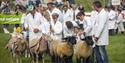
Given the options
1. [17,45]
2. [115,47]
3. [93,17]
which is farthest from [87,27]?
[17,45]

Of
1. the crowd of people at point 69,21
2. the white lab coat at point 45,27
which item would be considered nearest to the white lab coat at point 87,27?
the crowd of people at point 69,21

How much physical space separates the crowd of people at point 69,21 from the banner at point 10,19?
6 cm

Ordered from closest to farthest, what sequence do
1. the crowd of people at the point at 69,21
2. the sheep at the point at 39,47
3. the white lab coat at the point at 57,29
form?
the crowd of people at the point at 69,21 < the white lab coat at the point at 57,29 < the sheep at the point at 39,47

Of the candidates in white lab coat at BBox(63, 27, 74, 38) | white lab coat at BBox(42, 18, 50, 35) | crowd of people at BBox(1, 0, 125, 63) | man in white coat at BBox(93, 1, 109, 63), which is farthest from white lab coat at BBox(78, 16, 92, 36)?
white lab coat at BBox(42, 18, 50, 35)

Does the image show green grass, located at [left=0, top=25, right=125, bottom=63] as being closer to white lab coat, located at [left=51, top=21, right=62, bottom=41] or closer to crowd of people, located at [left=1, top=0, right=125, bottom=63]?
crowd of people, located at [left=1, top=0, right=125, bottom=63]

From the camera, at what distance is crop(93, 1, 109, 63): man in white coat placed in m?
6.58

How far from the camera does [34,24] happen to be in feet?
22.6

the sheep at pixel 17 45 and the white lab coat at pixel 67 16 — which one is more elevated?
the white lab coat at pixel 67 16

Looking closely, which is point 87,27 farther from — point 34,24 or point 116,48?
point 34,24

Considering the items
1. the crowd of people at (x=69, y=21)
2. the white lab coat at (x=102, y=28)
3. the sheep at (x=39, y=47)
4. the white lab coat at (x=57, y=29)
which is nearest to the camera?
the white lab coat at (x=102, y=28)

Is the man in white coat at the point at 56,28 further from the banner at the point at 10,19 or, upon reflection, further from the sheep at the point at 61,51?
the banner at the point at 10,19

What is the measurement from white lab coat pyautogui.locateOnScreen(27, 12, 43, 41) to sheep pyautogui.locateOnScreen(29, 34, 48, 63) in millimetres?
73

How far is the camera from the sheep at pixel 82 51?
675cm

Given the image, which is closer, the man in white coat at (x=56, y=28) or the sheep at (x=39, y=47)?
the man in white coat at (x=56, y=28)
